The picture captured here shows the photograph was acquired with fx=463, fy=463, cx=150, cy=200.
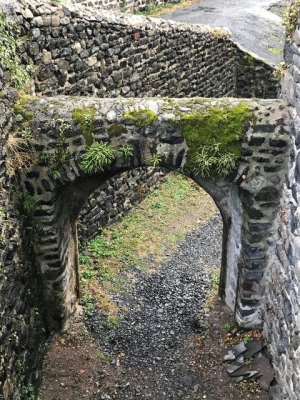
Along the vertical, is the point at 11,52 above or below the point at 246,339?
above

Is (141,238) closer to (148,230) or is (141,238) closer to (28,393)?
(148,230)

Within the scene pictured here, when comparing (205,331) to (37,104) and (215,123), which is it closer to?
(215,123)

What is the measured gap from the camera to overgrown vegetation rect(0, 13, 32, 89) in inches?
185

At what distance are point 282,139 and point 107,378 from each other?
11.1ft

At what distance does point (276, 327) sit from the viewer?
201 inches

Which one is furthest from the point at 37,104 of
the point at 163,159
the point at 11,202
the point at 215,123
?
the point at 215,123

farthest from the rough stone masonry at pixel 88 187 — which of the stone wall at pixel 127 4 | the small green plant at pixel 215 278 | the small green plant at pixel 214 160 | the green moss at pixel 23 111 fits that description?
the stone wall at pixel 127 4

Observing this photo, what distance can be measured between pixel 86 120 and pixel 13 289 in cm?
182

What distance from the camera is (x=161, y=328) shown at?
242 inches

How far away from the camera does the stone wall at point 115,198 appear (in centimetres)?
741

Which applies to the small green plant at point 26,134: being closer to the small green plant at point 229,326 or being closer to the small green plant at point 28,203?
the small green plant at point 28,203

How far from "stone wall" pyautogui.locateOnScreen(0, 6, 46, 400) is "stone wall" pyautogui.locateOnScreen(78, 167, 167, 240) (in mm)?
2253

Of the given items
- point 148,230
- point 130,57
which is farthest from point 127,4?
point 148,230

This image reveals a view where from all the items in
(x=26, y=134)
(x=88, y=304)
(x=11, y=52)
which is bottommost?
(x=88, y=304)
